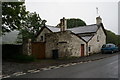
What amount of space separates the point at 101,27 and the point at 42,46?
14384 mm

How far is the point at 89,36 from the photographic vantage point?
29578 mm

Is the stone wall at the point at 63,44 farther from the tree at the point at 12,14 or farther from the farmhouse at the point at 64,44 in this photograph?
the tree at the point at 12,14

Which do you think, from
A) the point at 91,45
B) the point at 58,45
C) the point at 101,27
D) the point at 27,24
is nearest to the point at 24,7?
the point at 58,45

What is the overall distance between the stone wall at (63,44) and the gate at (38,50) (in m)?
0.68

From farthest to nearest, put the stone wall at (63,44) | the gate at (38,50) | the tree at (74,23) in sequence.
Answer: the tree at (74,23) < the gate at (38,50) < the stone wall at (63,44)

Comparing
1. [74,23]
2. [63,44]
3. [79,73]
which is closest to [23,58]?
[63,44]

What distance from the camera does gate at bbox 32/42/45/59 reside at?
73.7 feet

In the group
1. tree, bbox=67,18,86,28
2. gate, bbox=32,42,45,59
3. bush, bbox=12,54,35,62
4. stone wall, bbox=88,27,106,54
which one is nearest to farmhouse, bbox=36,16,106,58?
gate, bbox=32,42,45,59

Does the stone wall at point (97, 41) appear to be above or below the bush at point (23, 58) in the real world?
above

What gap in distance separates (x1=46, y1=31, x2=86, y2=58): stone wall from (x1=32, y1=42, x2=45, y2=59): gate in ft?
2.24

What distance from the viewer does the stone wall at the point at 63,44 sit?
2209 cm

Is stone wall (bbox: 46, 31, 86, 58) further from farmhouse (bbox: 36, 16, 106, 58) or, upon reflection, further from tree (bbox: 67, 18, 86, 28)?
tree (bbox: 67, 18, 86, 28)

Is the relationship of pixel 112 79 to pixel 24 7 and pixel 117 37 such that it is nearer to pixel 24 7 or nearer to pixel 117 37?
pixel 24 7

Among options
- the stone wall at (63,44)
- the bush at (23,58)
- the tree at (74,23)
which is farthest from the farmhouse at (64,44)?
the tree at (74,23)
